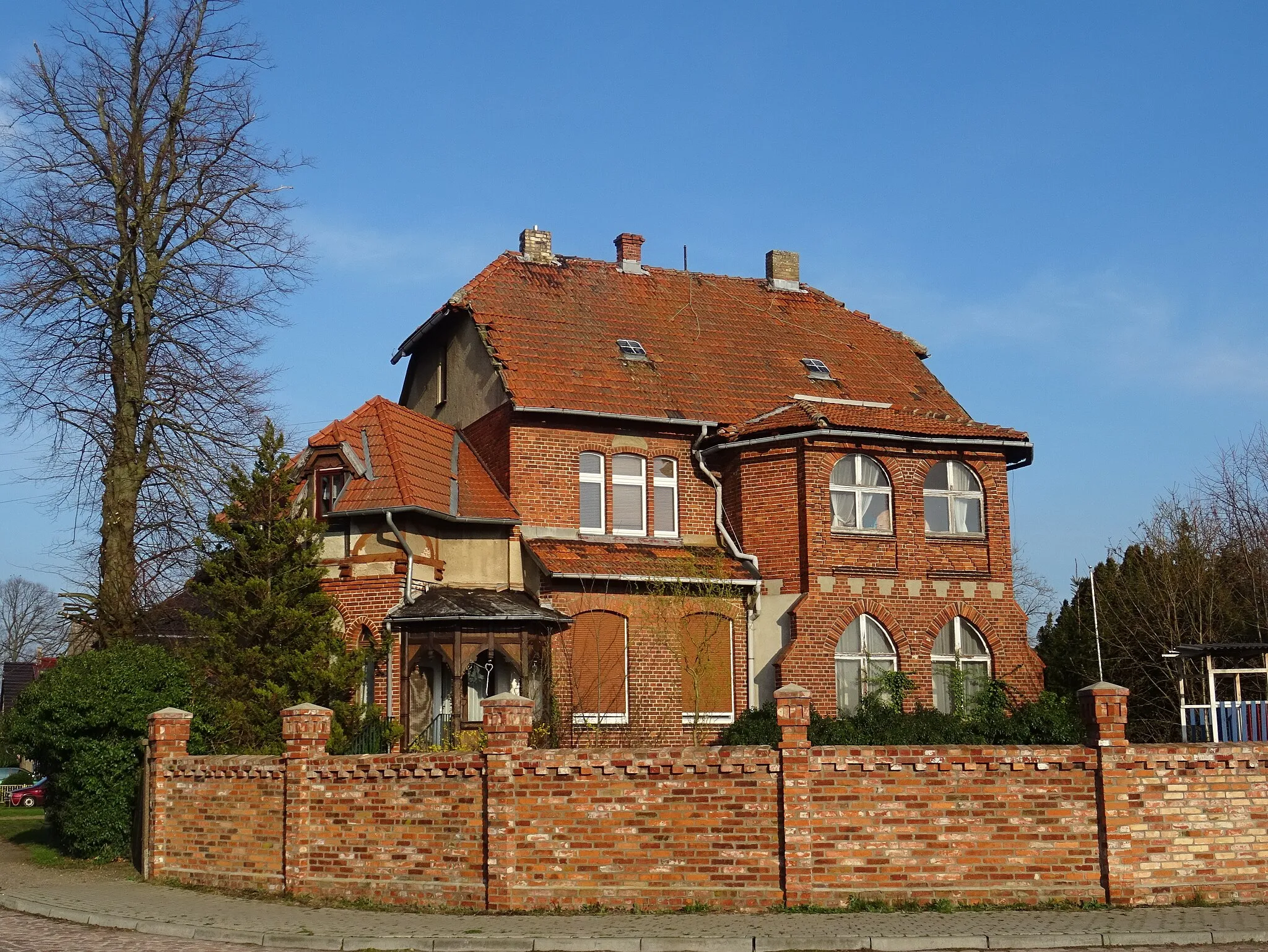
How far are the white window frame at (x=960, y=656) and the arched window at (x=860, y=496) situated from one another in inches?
85.8

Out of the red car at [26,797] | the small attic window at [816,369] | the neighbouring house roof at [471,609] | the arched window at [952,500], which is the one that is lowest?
the red car at [26,797]

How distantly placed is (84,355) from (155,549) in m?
3.70

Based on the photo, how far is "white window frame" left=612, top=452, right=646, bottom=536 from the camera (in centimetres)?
2597

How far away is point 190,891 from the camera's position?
1600 cm

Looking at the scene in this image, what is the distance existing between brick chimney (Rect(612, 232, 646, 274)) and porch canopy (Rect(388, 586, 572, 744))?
10368 mm

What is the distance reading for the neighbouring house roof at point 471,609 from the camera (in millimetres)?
22312

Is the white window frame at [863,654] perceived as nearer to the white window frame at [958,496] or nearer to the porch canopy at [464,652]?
the white window frame at [958,496]

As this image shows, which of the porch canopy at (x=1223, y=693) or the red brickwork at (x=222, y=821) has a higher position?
the porch canopy at (x=1223, y=693)

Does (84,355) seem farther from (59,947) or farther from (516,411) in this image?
(59,947)

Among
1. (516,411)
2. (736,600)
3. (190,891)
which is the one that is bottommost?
(190,891)

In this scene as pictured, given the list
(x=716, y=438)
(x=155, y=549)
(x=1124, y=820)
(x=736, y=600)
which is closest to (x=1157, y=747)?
(x=1124, y=820)

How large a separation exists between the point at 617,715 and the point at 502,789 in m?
9.85

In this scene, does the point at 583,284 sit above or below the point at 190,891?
above

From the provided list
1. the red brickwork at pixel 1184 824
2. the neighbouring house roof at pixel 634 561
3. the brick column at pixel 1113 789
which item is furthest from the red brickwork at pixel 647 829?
the neighbouring house roof at pixel 634 561
